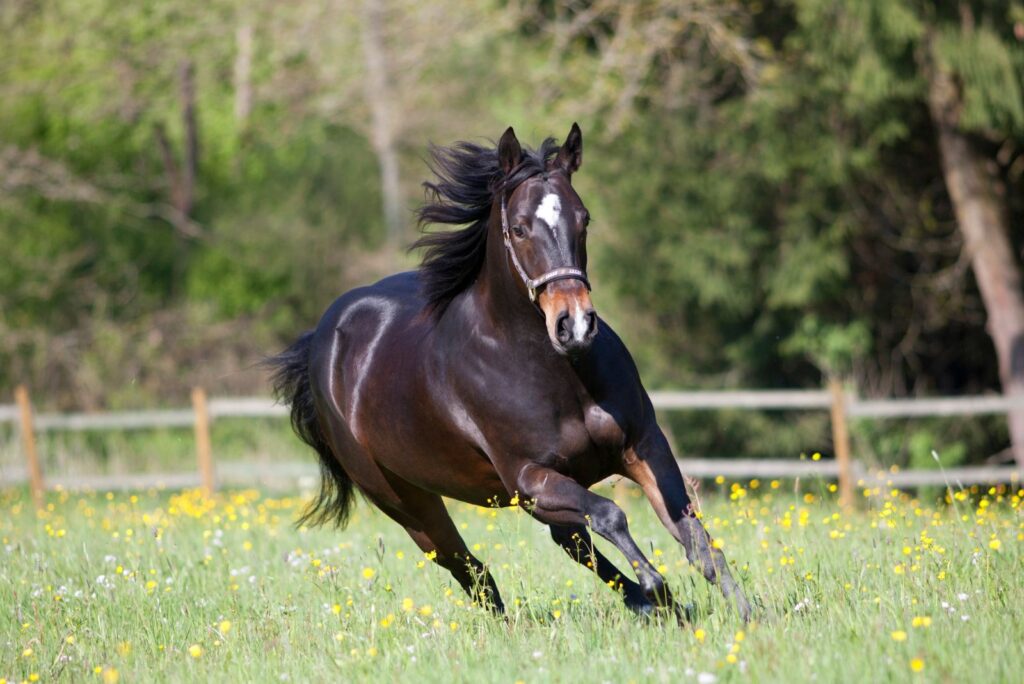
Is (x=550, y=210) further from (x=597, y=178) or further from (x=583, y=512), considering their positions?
(x=597, y=178)

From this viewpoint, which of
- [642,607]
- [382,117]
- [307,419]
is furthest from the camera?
[382,117]

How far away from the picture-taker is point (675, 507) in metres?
5.02

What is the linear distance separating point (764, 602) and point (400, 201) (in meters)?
22.9

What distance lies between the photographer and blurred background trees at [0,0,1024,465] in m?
14.8

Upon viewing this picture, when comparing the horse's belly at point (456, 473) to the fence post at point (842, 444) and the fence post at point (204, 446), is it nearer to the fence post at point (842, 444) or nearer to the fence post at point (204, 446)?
the fence post at point (842, 444)

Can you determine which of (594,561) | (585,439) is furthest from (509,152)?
(594,561)

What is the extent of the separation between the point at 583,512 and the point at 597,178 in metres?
13.1

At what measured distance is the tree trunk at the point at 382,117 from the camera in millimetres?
20453

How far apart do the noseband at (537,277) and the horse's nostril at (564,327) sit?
0.16m

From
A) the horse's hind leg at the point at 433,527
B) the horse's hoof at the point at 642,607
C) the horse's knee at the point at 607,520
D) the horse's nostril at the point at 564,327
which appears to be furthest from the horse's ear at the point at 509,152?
the horse's hind leg at the point at 433,527

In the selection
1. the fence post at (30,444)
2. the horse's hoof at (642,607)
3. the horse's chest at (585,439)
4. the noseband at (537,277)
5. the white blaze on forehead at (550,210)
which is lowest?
the fence post at (30,444)

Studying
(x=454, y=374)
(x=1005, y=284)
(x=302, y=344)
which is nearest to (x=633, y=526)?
(x=302, y=344)

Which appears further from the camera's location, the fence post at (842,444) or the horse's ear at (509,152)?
the fence post at (842,444)

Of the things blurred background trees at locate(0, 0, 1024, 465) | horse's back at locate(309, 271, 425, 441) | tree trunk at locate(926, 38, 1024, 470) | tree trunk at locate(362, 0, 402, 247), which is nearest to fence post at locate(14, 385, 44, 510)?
blurred background trees at locate(0, 0, 1024, 465)
